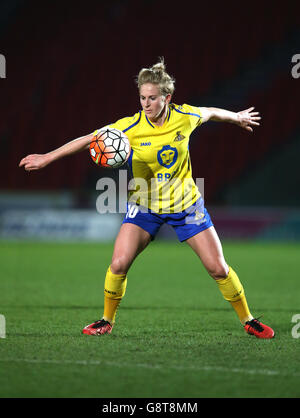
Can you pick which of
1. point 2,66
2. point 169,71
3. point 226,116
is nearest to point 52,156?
point 226,116

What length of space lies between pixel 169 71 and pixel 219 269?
17.0 metres

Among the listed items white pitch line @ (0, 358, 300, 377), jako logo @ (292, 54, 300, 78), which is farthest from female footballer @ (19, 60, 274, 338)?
jako logo @ (292, 54, 300, 78)

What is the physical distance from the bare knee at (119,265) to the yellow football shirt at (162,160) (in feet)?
1.61

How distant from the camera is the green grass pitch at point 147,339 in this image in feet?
13.1

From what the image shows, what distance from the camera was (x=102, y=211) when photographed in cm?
1836

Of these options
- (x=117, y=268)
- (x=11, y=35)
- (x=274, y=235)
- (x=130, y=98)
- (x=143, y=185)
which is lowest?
(x=274, y=235)

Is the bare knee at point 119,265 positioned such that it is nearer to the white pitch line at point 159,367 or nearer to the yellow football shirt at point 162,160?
the yellow football shirt at point 162,160

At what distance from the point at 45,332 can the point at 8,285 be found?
400 cm

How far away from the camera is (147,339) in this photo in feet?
18.1

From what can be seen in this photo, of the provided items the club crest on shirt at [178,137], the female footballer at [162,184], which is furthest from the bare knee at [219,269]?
the club crest on shirt at [178,137]

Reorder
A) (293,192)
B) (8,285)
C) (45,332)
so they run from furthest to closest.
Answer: (293,192)
(8,285)
(45,332)

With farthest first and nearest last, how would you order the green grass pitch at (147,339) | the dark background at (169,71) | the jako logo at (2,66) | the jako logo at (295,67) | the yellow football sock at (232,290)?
1. the jako logo at (2,66)
2. the jako logo at (295,67)
3. the dark background at (169,71)
4. the yellow football sock at (232,290)
5. the green grass pitch at (147,339)

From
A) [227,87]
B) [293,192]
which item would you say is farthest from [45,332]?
[227,87]
